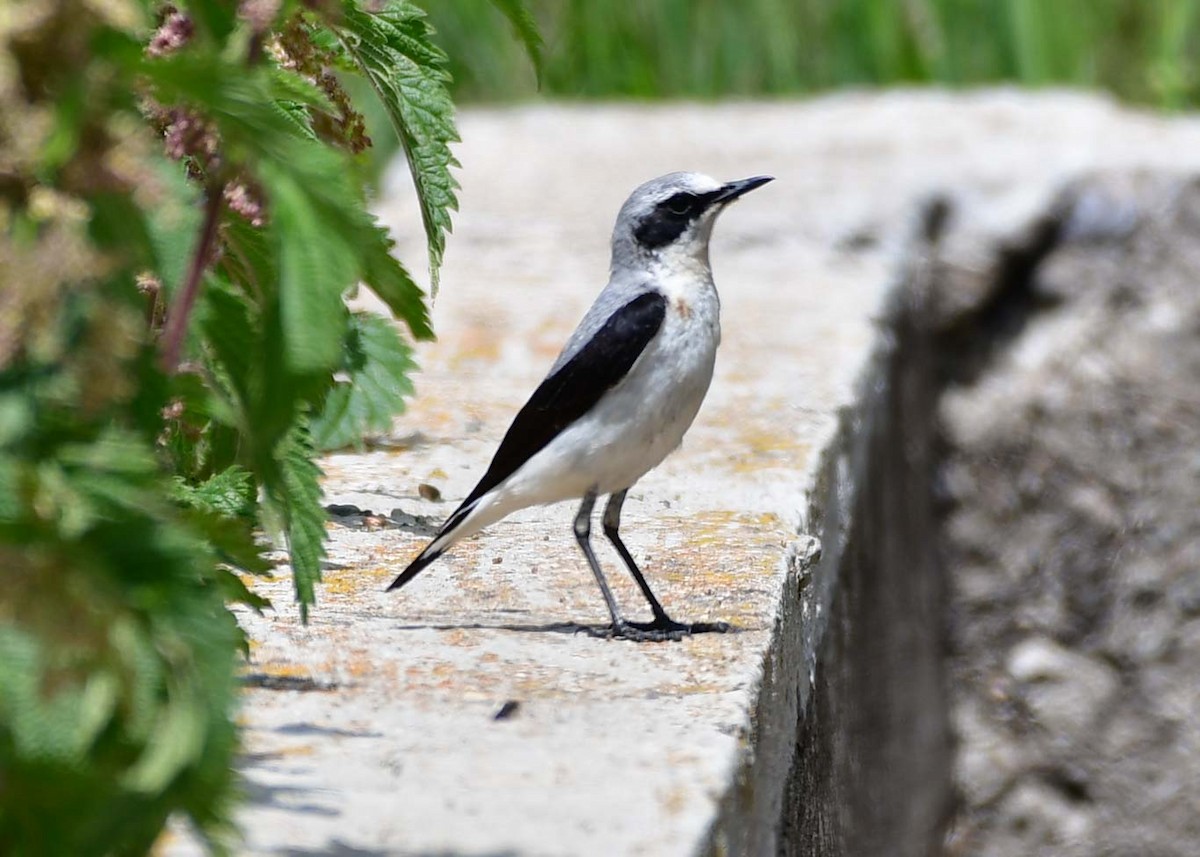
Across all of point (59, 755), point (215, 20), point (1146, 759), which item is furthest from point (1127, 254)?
point (59, 755)

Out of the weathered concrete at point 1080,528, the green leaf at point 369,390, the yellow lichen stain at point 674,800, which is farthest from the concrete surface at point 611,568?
the weathered concrete at point 1080,528

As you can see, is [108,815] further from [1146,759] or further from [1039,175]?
[1039,175]

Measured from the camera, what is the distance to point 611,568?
2.95 meters

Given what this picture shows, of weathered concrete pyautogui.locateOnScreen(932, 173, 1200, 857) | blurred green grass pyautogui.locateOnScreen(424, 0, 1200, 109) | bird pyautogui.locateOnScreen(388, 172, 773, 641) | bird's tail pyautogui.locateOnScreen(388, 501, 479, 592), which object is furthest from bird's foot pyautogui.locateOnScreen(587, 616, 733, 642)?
blurred green grass pyautogui.locateOnScreen(424, 0, 1200, 109)

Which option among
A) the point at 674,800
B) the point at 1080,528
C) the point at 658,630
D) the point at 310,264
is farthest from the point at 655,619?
the point at 1080,528

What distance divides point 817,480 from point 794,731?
0.90m

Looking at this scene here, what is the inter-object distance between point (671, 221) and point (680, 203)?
0.05 meters

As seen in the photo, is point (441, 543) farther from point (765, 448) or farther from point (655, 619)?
point (765, 448)

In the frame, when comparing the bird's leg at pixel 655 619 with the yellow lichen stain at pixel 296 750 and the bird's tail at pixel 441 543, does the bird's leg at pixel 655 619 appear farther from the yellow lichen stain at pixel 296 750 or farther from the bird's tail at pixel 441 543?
the yellow lichen stain at pixel 296 750

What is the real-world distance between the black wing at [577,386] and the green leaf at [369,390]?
0.57 m

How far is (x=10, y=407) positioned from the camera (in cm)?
140

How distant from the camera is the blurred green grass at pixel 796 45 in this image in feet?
25.3

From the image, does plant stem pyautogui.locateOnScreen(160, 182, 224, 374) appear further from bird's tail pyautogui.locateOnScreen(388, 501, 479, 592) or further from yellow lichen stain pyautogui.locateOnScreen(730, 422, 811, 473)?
yellow lichen stain pyautogui.locateOnScreen(730, 422, 811, 473)

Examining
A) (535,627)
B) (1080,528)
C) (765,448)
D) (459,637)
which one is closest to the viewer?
(459,637)
